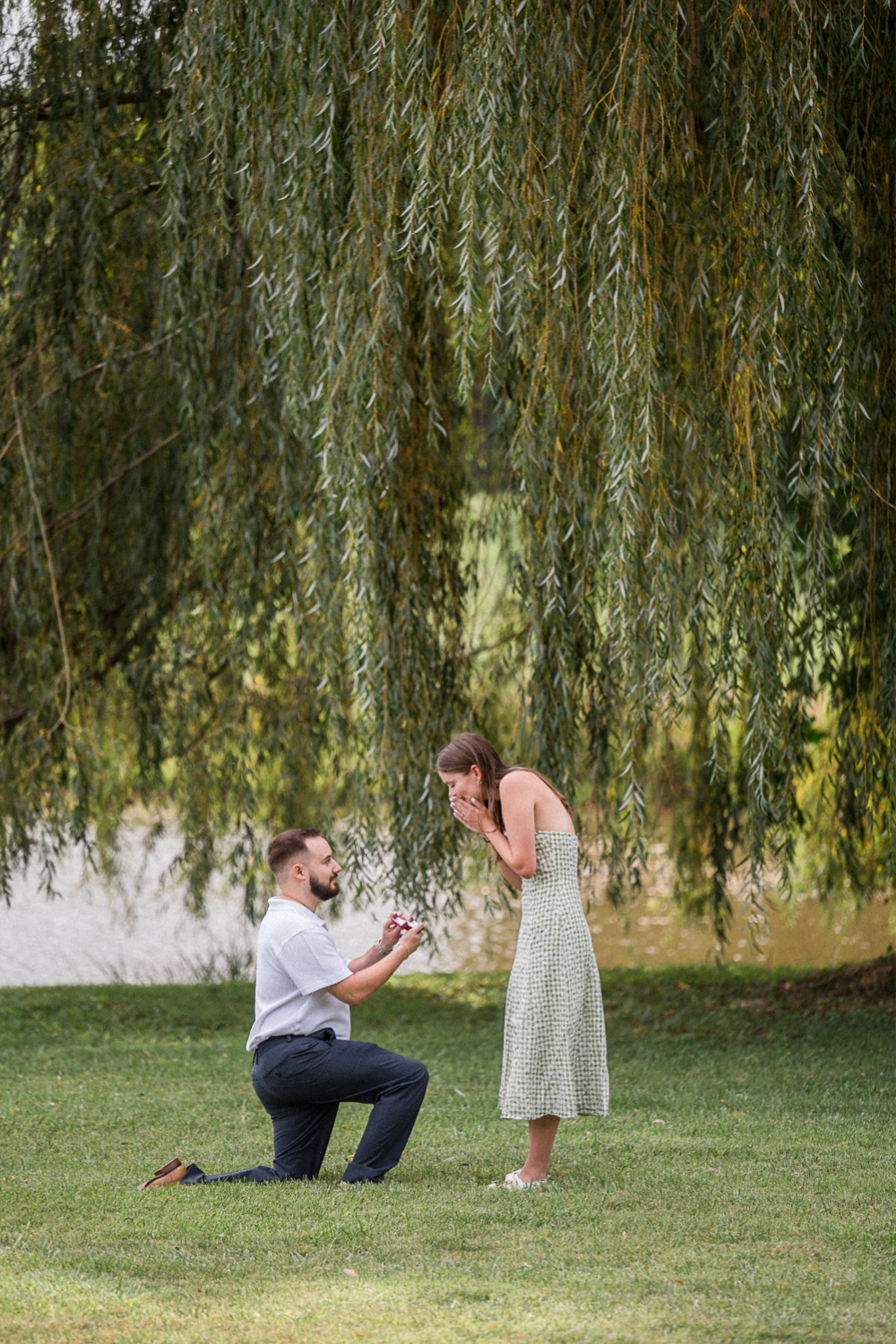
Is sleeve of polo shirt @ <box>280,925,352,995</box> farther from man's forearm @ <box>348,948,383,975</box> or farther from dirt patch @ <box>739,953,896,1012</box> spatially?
dirt patch @ <box>739,953,896,1012</box>

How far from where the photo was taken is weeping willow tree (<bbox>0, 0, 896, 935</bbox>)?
4.88 m

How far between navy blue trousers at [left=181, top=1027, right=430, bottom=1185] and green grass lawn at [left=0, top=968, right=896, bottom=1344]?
0.12m

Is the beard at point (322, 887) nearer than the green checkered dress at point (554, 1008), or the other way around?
the green checkered dress at point (554, 1008)

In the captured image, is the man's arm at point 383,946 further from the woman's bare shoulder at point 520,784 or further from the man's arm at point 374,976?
the woman's bare shoulder at point 520,784

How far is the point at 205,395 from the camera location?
672 centimetres

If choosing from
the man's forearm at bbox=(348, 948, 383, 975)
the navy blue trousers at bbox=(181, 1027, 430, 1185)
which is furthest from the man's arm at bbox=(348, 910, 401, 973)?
the navy blue trousers at bbox=(181, 1027, 430, 1185)

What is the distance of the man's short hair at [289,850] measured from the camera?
4234 millimetres

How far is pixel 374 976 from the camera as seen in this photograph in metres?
3.99

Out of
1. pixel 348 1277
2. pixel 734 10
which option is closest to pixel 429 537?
pixel 734 10

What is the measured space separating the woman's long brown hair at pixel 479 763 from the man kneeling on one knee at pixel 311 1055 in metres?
0.46

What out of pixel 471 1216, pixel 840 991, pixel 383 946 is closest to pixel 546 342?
pixel 383 946

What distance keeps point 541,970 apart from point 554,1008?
12 cm

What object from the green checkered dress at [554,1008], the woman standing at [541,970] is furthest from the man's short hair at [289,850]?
the green checkered dress at [554,1008]

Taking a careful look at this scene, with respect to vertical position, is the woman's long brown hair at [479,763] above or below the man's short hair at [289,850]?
above
